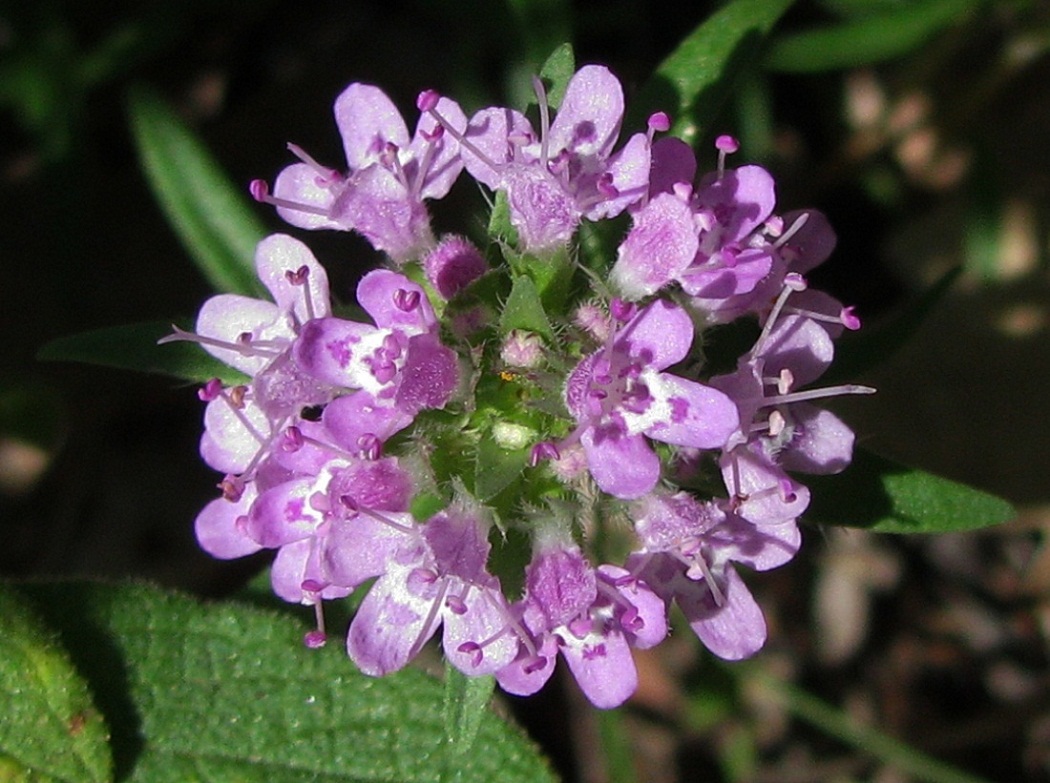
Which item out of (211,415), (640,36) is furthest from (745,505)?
(640,36)

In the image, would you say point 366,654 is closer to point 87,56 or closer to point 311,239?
point 311,239

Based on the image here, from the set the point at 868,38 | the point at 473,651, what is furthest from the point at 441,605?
the point at 868,38

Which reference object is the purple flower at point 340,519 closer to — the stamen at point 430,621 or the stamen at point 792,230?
the stamen at point 430,621

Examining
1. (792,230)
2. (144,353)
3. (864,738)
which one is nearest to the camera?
(792,230)

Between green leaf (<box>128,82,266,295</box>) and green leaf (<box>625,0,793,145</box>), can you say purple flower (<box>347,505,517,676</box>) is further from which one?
green leaf (<box>128,82,266,295</box>)

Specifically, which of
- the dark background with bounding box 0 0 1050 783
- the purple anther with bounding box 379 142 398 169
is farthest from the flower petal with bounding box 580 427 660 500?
the dark background with bounding box 0 0 1050 783

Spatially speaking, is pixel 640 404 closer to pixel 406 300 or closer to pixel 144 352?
pixel 406 300
